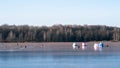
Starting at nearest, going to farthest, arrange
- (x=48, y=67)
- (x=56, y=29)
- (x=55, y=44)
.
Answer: (x=48, y=67) → (x=55, y=44) → (x=56, y=29)

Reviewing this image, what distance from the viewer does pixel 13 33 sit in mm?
88625

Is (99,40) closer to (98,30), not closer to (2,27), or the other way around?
(98,30)

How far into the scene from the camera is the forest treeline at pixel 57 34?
287ft

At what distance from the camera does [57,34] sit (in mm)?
87562

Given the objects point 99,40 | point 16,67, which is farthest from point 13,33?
point 16,67

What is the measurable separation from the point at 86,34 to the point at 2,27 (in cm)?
1570

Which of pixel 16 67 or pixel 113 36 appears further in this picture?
pixel 113 36

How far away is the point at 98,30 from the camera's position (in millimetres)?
90312

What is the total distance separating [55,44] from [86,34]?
6475mm

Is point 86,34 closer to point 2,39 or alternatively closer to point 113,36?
point 113,36

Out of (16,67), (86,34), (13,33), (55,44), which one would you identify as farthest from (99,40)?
(16,67)

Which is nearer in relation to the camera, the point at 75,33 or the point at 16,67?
the point at 16,67

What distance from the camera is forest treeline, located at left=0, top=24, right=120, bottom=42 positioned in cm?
8738

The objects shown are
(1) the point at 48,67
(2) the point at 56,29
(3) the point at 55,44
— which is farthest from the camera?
(2) the point at 56,29
